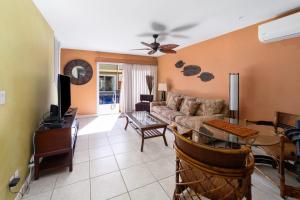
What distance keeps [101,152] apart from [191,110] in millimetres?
2232

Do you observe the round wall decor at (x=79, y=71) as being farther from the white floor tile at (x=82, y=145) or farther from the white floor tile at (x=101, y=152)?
the white floor tile at (x=101, y=152)

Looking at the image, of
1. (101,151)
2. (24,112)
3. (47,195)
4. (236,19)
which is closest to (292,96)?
(236,19)

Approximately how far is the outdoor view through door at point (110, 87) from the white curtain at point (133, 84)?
0.34 m

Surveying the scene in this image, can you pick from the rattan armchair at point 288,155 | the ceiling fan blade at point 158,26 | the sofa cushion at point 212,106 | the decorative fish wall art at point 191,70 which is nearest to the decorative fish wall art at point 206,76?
the decorative fish wall art at point 191,70

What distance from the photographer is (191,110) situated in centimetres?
348

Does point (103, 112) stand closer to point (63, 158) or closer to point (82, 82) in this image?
point (82, 82)

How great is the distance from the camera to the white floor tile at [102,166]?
79.7 inches

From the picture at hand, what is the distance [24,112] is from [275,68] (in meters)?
3.87

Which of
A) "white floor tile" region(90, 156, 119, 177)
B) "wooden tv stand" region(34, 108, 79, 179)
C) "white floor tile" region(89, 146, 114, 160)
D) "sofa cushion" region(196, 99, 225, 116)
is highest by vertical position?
"sofa cushion" region(196, 99, 225, 116)

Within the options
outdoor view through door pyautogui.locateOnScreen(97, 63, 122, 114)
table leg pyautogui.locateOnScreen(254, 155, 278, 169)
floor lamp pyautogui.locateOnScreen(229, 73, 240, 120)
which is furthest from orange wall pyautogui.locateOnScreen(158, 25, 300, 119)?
outdoor view through door pyautogui.locateOnScreen(97, 63, 122, 114)

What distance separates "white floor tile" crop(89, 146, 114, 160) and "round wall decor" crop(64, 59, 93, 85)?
3154 millimetres

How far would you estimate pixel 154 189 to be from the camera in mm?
1707

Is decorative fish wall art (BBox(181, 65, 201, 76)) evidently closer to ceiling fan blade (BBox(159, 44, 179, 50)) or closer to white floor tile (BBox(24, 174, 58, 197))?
ceiling fan blade (BBox(159, 44, 179, 50))

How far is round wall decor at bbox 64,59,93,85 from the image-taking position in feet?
15.8
